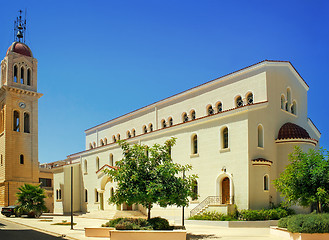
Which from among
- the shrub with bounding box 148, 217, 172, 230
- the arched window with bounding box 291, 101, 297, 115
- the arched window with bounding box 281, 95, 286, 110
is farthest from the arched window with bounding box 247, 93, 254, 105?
the shrub with bounding box 148, 217, 172, 230

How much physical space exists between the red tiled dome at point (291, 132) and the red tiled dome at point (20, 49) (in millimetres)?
42496

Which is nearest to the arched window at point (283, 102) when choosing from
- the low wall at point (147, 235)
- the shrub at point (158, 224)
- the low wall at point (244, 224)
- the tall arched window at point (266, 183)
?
the tall arched window at point (266, 183)

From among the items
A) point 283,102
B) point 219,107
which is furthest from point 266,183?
point 219,107

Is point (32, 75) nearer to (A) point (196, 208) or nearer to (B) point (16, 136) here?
(B) point (16, 136)

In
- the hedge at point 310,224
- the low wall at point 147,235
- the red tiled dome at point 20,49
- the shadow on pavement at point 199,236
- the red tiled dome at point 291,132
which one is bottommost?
the shadow on pavement at point 199,236

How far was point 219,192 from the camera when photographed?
29.6 m

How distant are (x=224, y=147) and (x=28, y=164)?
35122 mm

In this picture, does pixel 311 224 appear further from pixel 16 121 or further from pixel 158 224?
pixel 16 121

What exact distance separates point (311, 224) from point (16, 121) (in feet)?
157

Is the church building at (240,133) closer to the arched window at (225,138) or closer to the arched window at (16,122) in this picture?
the arched window at (225,138)

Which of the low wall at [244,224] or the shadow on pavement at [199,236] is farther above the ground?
the shadow on pavement at [199,236]

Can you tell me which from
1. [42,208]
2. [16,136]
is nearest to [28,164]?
[16,136]

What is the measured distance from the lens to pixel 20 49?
56.5m

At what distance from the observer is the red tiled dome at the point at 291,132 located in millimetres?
29953
